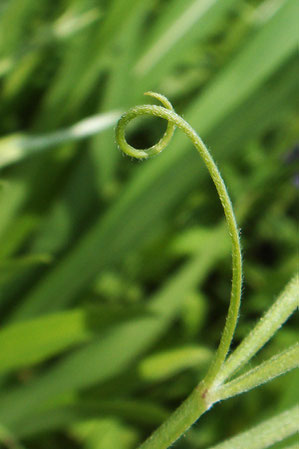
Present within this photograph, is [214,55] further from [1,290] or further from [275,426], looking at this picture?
[275,426]

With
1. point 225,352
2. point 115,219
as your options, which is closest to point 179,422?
point 225,352

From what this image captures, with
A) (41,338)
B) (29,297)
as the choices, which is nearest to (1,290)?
(29,297)

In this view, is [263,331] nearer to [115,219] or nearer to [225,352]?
[225,352]

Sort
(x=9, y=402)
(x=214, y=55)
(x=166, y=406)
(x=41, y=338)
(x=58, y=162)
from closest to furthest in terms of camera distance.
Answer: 1. (x=41, y=338)
2. (x=9, y=402)
3. (x=58, y=162)
4. (x=166, y=406)
5. (x=214, y=55)

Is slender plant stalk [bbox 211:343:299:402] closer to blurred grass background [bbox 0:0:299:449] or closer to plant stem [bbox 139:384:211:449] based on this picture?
plant stem [bbox 139:384:211:449]

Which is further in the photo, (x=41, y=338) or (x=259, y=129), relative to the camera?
(x=259, y=129)

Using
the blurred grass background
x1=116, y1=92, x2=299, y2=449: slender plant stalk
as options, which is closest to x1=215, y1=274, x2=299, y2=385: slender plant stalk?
x1=116, y1=92, x2=299, y2=449: slender plant stalk
